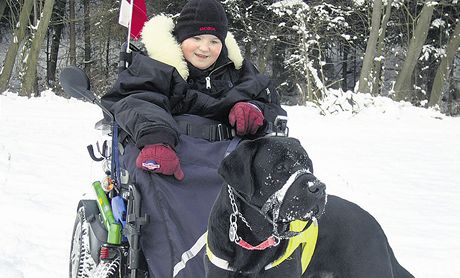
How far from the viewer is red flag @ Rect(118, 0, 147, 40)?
373 centimetres

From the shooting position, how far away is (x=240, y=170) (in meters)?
2.31

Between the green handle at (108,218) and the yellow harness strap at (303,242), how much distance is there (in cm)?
82

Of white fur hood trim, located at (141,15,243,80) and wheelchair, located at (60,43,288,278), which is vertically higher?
white fur hood trim, located at (141,15,243,80)

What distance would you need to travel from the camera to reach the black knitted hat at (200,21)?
129 inches

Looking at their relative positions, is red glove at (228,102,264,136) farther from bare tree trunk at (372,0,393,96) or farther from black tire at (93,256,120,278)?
bare tree trunk at (372,0,393,96)

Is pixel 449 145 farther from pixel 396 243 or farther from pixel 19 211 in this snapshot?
pixel 19 211

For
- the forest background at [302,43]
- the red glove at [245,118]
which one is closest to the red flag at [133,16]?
the red glove at [245,118]

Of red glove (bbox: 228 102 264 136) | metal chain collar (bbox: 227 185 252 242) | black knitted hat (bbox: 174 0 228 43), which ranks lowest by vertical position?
metal chain collar (bbox: 227 185 252 242)

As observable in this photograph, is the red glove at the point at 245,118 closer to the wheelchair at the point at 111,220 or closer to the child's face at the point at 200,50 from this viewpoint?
the wheelchair at the point at 111,220

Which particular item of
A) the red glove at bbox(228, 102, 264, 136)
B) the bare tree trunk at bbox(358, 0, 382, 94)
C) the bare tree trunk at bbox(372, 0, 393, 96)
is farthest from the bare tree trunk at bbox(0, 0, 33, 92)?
the red glove at bbox(228, 102, 264, 136)

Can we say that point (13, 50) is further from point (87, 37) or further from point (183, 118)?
point (183, 118)

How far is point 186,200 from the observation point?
8.66ft

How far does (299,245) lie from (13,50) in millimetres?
15007

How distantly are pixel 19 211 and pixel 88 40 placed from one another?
19.1 meters
